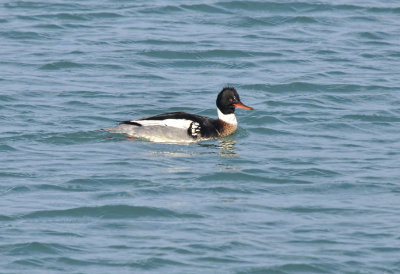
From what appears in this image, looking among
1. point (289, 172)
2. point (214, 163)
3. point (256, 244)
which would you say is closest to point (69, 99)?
point (214, 163)

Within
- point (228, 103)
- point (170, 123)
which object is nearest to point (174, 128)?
point (170, 123)

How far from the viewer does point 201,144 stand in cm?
1642

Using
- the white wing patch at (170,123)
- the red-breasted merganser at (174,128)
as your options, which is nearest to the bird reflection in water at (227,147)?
the red-breasted merganser at (174,128)

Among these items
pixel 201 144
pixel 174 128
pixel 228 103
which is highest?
pixel 228 103

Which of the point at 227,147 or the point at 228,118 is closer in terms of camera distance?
the point at 227,147

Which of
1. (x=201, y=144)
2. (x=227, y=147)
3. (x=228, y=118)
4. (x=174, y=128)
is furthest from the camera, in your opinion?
(x=228, y=118)

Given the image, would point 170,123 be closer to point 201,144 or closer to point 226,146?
Result: point 201,144

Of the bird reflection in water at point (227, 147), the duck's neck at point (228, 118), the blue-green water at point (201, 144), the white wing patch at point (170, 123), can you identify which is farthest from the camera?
the duck's neck at point (228, 118)

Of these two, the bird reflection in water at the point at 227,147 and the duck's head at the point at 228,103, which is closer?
the bird reflection in water at the point at 227,147

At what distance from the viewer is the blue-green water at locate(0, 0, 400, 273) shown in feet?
36.6

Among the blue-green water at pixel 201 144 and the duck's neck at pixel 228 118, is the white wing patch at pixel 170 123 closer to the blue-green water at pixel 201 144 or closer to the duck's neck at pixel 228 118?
the blue-green water at pixel 201 144

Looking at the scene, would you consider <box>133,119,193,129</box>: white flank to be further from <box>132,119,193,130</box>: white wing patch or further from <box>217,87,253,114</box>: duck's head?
<box>217,87,253,114</box>: duck's head

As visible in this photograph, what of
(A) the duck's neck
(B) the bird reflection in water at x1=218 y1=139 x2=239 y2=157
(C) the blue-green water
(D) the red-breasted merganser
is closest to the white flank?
(D) the red-breasted merganser

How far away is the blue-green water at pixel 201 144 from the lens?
11156mm
